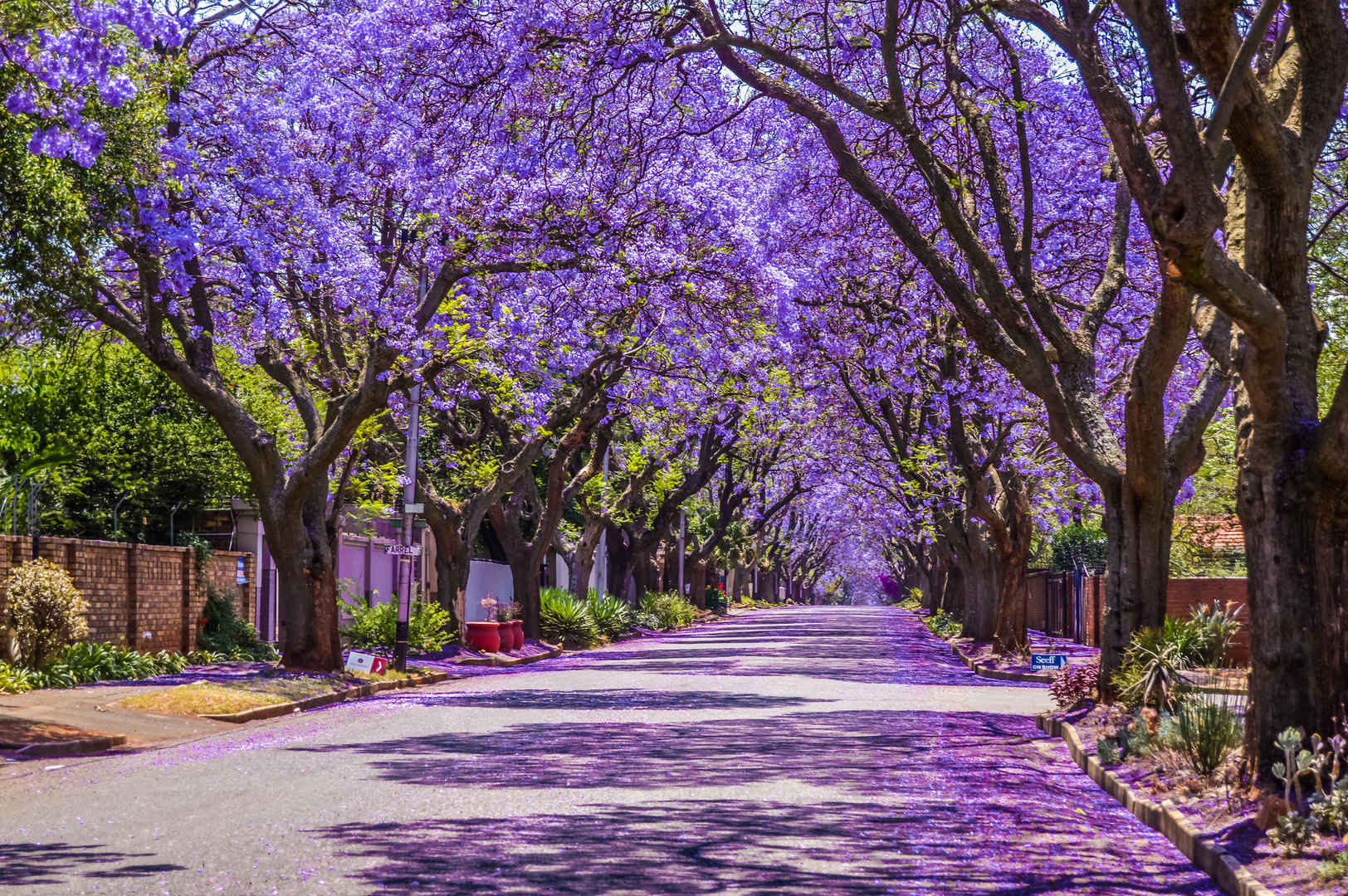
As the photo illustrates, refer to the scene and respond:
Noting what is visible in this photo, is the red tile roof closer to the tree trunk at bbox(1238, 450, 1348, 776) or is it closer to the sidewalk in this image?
the sidewalk

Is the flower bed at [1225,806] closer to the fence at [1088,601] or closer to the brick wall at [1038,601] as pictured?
the fence at [1088,601]

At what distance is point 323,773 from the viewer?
11492mm

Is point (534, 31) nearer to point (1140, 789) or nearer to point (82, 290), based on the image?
point (82, 290)

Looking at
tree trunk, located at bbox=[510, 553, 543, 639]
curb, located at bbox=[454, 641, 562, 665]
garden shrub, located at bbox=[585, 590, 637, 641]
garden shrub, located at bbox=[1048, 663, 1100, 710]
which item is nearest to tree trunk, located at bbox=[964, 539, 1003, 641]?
garden shrub, located at bbox=[585, 590, 637, 641]

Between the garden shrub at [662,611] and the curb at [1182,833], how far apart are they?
35971 mm

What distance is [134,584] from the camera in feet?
74.6

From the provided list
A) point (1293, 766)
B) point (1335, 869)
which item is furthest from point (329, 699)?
point (1335, 869)

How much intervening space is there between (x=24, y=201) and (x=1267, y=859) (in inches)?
433

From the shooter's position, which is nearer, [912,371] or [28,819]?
[28,819]

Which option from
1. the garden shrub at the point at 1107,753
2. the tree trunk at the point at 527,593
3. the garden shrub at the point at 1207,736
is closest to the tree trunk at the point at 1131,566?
the garden shrub at the point at 1107,753

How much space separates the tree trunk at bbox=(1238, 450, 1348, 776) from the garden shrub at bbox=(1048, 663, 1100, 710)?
718 cm

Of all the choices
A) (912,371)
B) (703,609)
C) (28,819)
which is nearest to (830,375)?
(912,371)

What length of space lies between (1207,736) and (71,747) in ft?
32.8

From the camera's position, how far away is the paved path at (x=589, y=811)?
746cm
